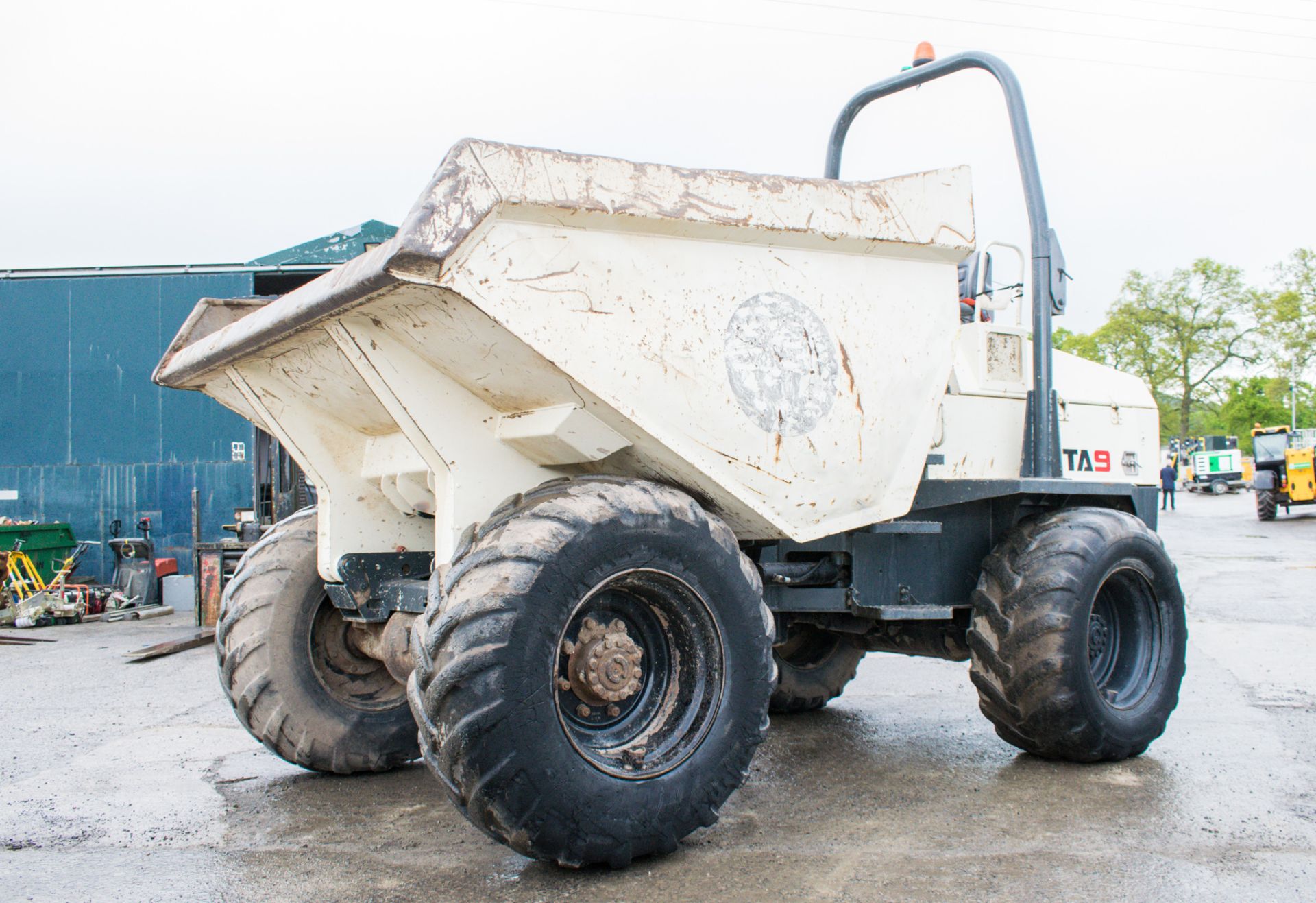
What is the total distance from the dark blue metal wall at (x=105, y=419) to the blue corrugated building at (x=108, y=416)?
0.05ft

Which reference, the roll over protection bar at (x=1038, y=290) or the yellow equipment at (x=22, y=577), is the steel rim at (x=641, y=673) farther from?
the yellow equipment at (x=22, y=577)

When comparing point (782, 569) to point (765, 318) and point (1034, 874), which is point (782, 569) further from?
point (1034, 874)

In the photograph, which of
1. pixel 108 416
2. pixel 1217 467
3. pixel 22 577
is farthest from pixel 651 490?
pixel 1217 467

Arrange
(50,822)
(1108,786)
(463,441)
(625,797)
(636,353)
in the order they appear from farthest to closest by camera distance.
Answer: (1108,786) → (50,822) → (463,441) → (636,353) → (625,797)

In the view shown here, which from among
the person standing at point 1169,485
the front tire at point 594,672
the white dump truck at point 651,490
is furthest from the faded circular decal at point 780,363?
the person standing at point 1169,485

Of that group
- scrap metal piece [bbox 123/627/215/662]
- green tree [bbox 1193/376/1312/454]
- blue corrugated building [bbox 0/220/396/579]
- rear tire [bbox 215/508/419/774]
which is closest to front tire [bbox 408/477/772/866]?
rear tire [bbox 215/508/419/774]

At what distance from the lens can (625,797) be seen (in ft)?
10.5

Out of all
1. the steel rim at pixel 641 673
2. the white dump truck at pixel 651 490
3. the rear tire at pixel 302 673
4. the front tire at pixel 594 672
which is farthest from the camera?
the rear tire at pixel 302 673

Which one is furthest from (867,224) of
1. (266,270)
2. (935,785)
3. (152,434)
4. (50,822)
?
(152,434)

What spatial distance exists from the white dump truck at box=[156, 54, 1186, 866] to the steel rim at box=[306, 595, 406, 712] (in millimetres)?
13

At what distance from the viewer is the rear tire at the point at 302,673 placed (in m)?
4.40

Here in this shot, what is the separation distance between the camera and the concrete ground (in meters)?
3.20

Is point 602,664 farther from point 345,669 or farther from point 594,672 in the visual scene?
point 345,669

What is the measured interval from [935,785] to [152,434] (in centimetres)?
1406
